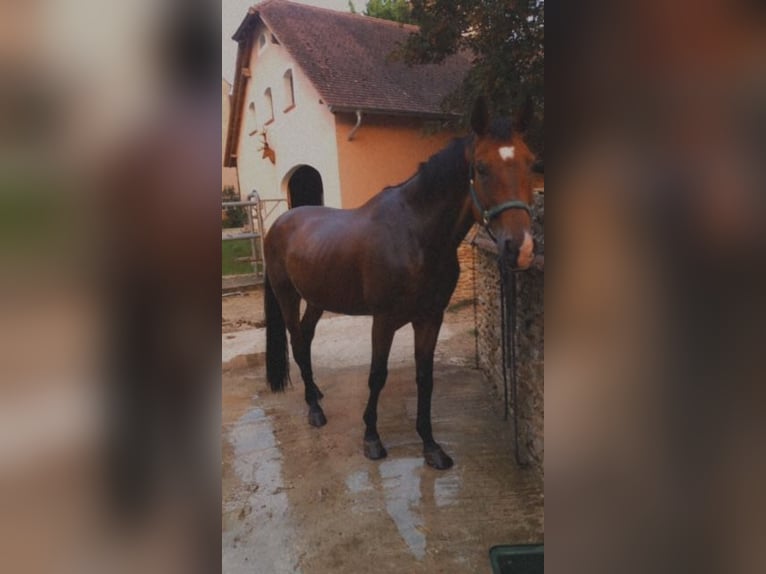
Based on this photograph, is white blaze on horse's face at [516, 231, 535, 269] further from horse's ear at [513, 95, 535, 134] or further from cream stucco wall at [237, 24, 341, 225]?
cream stucco wall at [237, 24, 341, 225]

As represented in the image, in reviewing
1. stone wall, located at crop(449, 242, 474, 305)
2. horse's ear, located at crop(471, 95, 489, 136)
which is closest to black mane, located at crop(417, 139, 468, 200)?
horse's ear, located at crop(471, 95, 489, 136)

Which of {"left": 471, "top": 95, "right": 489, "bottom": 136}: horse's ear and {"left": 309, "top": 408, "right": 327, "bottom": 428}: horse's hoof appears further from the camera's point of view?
{"left": 309, "top": 408, "right": 327, "bottom": 428}: horse's hoof

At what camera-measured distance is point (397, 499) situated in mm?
1451

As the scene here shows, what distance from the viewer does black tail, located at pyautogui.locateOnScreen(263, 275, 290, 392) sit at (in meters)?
2.25

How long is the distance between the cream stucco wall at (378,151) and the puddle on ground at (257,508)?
1.08 meters

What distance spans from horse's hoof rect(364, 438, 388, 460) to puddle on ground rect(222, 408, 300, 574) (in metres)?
0.37

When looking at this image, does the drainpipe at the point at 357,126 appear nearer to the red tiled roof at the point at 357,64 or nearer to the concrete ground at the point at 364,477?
the red tiled roof at the point at 357,64

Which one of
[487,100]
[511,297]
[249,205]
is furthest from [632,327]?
[249,205]

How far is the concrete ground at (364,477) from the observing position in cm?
120

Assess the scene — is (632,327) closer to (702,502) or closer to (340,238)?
(702,502)

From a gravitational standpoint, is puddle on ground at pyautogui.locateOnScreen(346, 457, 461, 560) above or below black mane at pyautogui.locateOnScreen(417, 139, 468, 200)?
below

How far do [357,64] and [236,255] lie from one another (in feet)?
3.10

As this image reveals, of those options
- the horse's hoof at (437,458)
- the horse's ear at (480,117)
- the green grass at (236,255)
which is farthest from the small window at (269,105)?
the horse's hoof at (437,458)

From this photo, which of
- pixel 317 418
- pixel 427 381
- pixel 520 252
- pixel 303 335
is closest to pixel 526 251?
pixel 520 252
